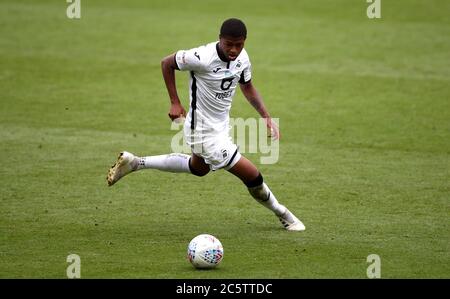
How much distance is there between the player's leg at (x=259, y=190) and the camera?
963 centimetres

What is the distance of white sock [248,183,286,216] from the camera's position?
9.71m

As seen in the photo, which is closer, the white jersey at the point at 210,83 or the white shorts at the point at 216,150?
the white jersey at the point at 210,83

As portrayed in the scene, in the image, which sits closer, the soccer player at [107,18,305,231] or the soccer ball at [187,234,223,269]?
the soccer ball at [187,234,223,269]

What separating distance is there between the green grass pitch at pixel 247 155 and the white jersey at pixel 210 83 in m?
1.18

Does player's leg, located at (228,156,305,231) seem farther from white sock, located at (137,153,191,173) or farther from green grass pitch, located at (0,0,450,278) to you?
white sock, located at (137,153,191,173)

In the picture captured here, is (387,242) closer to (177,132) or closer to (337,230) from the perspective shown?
(337,230)

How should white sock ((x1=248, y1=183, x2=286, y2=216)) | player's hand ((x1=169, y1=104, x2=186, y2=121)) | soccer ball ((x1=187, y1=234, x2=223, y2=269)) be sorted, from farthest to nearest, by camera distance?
white sock ((x1=248, y1=183, x2=286, y2=216)), player's hand ((x1=169, y1=104, x2=186, y2=121)), soccer ball ((x1=187, y1=234, x2=223, y2=269))

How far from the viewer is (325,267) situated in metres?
8.58

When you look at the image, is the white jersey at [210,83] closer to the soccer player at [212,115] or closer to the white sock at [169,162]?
the soccer player at [212,115]

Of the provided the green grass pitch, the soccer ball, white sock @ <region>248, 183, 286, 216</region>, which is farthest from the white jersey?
the soccer ball

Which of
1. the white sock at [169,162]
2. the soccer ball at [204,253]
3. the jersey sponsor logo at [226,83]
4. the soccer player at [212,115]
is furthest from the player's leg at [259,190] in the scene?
the soccer ball at [204,253]

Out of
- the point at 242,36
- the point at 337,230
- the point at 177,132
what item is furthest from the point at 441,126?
the point at 242,36

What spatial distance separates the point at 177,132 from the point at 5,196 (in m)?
4.04
